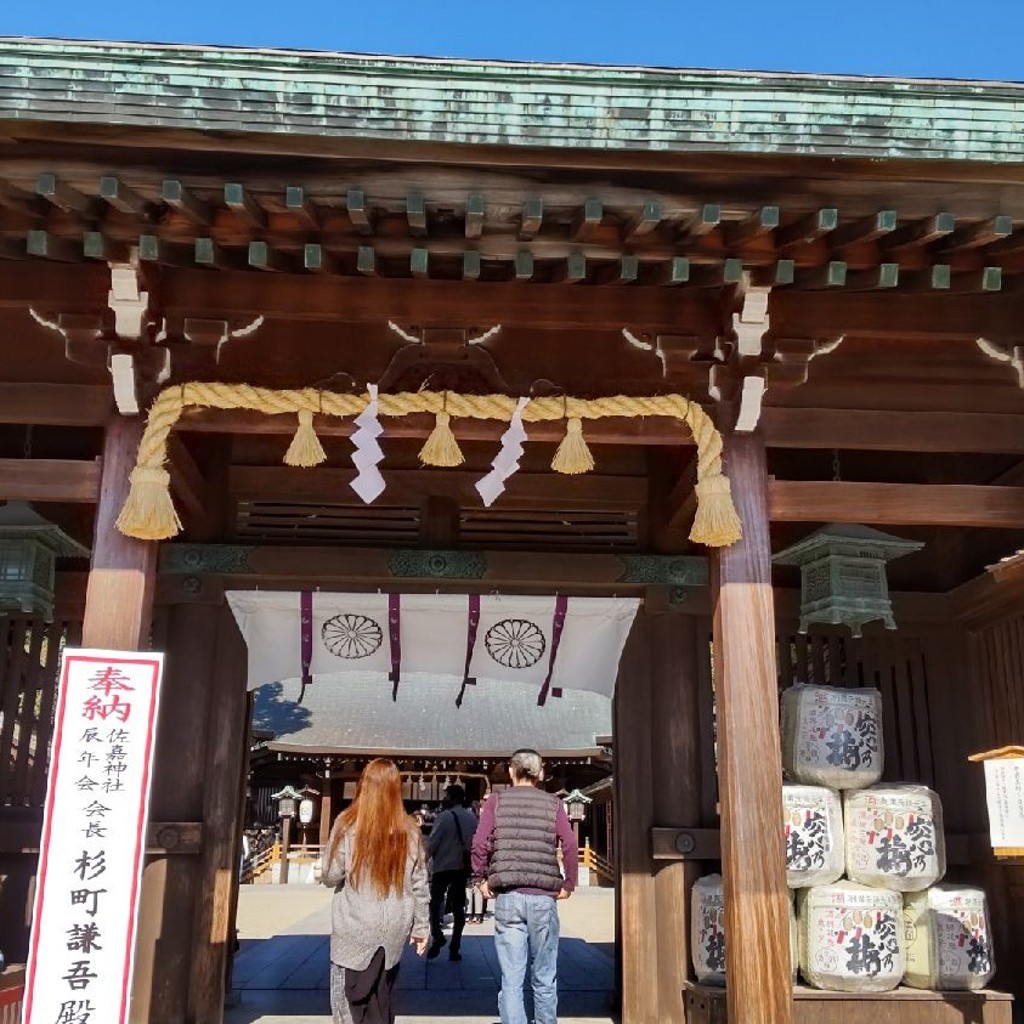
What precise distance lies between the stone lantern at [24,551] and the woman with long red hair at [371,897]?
9.96 ft

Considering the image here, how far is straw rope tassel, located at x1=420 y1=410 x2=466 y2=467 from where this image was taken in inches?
200

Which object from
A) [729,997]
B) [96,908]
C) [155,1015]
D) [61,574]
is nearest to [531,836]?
[729,997]

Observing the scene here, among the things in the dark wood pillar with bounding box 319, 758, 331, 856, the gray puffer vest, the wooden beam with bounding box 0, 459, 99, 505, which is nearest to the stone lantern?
the wooden beam with bounding box 0, 459, 99, 505

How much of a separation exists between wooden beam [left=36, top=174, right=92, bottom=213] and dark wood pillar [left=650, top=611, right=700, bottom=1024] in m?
4.53

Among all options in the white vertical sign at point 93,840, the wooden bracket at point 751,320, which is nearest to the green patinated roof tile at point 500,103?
the wooden bracket at point 751,320

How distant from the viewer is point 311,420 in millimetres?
5125

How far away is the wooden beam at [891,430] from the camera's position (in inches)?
211

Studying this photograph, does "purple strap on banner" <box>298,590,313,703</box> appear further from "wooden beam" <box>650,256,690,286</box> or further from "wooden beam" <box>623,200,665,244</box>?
"wooden beam" <box>623,200,665,244</box>

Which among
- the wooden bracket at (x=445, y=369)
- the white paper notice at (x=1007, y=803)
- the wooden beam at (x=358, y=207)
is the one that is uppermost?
the wooden beam at (x=358, y=207)

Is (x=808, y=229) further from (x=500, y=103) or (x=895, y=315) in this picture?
(x=500, y=103)

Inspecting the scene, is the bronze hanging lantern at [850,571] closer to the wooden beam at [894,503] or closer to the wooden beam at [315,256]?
the wooden beam at [894,503]

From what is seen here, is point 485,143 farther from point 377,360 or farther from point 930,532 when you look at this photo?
point 930,532

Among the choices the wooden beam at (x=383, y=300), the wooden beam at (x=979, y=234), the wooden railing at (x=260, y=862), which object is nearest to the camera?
the wooden beam at (x=979, y=234)

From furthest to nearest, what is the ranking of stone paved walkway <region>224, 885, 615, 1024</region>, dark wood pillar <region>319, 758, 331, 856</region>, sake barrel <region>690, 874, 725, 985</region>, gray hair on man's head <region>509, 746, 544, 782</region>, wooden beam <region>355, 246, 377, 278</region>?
dark wood pillar <region>319, 758, 331, 856</region>
stone paved walkway <region>224, 885, 615, 1024</region>
sake barrel <region>690, 874, 725, 985</region>
gray hair on man's head <region>509, 746, 544, 782</region>
wooden beam <region>355, 246, 377, 278</region>
